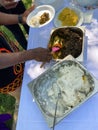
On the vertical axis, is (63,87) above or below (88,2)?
below

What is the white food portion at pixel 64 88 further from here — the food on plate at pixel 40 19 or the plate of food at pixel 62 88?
the food on plate at pixel 40 19

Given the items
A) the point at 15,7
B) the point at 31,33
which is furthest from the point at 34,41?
the point at 15,7

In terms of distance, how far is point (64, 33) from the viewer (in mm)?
1194

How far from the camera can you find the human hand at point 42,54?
1126mm

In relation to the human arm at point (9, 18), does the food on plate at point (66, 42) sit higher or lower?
lower

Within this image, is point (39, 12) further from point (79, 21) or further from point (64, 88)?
point (64, 88)

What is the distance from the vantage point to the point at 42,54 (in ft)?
3.68

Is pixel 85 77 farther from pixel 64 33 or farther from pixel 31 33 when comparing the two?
pixel 31 33

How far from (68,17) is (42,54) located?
0.26 metres

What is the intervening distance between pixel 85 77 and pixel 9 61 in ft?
1.02

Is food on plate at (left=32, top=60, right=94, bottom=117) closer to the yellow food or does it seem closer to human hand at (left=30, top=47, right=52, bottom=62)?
human hand at (left=30, top=47, right=52, bottom=62)

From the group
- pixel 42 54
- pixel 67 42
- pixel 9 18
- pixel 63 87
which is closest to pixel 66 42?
pixel 67 42

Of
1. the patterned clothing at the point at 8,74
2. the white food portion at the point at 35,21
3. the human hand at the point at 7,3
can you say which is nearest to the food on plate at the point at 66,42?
the white food portion at the point at 35,21

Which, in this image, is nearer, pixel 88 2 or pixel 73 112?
pixel 73 112
